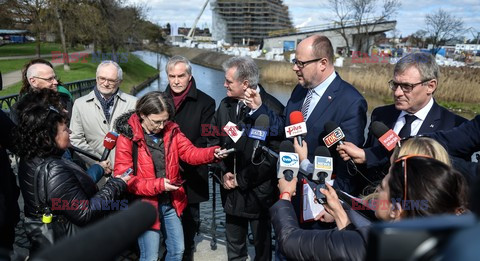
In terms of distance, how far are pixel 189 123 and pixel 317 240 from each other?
2.16 metres

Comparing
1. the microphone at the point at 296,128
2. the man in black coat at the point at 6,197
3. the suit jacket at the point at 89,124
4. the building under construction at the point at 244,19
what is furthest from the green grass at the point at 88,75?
the building under construction at the point at 244,19

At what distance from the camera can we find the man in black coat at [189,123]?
3.55 meters

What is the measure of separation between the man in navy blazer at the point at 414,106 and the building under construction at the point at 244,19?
92.2 metres

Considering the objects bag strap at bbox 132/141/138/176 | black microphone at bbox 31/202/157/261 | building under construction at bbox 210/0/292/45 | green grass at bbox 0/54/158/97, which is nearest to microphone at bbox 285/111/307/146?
bag strap at bbox 132/141/138/176

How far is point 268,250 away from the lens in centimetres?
346

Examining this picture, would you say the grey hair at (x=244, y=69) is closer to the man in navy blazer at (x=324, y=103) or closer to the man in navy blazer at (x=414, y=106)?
the man in navy blazer at (x=324, y=103)

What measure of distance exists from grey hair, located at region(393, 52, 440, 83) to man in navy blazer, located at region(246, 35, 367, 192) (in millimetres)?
398

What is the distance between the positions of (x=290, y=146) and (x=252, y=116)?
924 millimetres

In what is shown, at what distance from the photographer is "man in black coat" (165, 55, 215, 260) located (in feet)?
11.6

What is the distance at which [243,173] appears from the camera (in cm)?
323

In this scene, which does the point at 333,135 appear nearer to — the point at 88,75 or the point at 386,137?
the point at 386,137

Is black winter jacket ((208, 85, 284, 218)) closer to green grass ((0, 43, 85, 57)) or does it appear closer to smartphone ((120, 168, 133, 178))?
smartphone ((120, 168, 133, 178))

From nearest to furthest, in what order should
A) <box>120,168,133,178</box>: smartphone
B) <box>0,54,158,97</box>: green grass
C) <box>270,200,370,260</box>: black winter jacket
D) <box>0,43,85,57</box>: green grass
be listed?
<box>270,200,370,260</box>: black winter jacket < <box>120,168,133,178</box>: smartphone < <box>0,54,158,97</box>: green grass < <box>0,43,85,57</box>: green grass

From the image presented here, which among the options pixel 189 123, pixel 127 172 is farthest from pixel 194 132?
pixel 127 172
